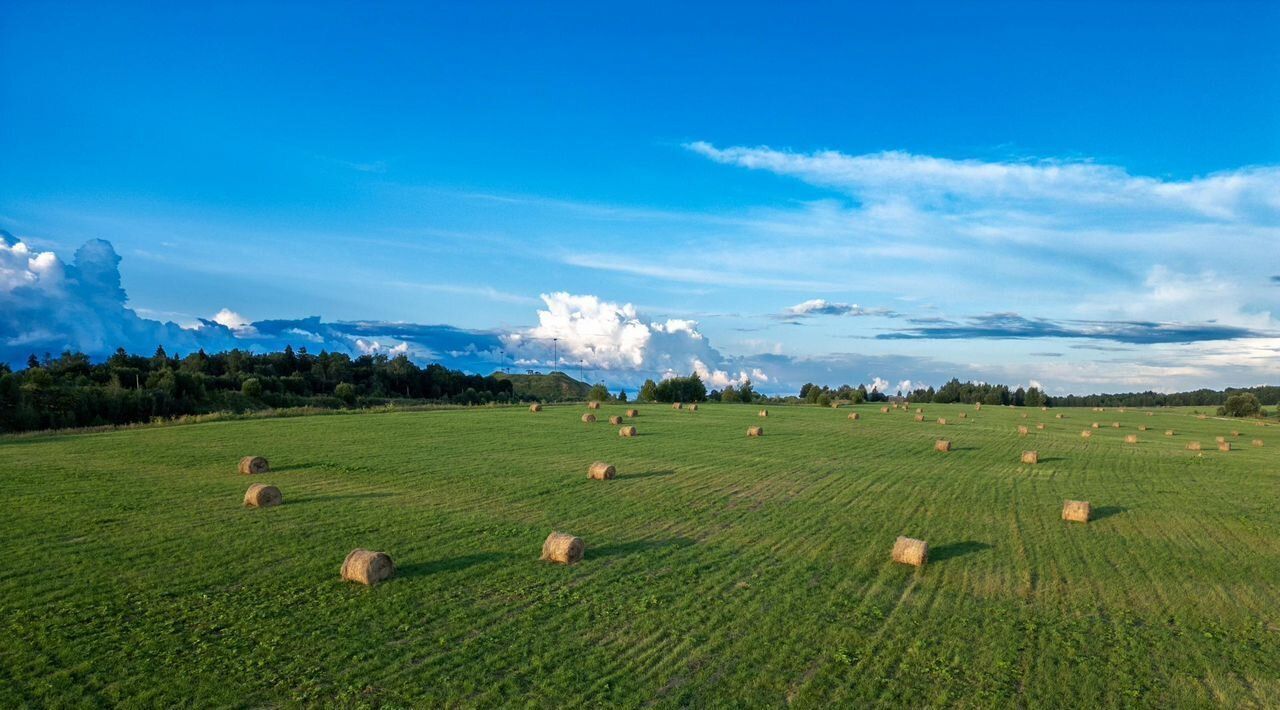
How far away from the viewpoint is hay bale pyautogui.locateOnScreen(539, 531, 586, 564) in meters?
13.6

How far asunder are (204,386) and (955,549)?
315 ft

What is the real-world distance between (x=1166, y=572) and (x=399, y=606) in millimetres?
14799

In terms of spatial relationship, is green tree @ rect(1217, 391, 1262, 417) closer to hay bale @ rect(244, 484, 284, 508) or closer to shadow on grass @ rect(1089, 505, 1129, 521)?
shadow on grass @ rect(1089, 505, 1129, 521)

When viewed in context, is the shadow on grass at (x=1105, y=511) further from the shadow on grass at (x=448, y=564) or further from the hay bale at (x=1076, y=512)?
the shadow on grass at (x=448, y=564)

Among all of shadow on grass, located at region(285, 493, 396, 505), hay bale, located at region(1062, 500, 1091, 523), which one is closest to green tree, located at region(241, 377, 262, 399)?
shadow on grass, located at region(285, 493, 396, 505)

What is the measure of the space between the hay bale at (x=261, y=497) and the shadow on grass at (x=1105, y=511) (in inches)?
869

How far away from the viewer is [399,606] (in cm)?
1095

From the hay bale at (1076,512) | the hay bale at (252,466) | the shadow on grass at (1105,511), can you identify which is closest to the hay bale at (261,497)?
the hay bale at (252,466)

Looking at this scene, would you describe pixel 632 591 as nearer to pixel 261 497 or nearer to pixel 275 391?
pixel 261 497

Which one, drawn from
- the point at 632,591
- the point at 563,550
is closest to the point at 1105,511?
the point at 632,591

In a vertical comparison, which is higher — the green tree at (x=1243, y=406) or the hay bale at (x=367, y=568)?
the green tree at (x=1243, y=406)

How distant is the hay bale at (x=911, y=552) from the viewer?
45.5ft

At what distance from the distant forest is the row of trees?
0.12 meters

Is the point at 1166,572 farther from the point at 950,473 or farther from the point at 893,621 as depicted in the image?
the point at 950,473
